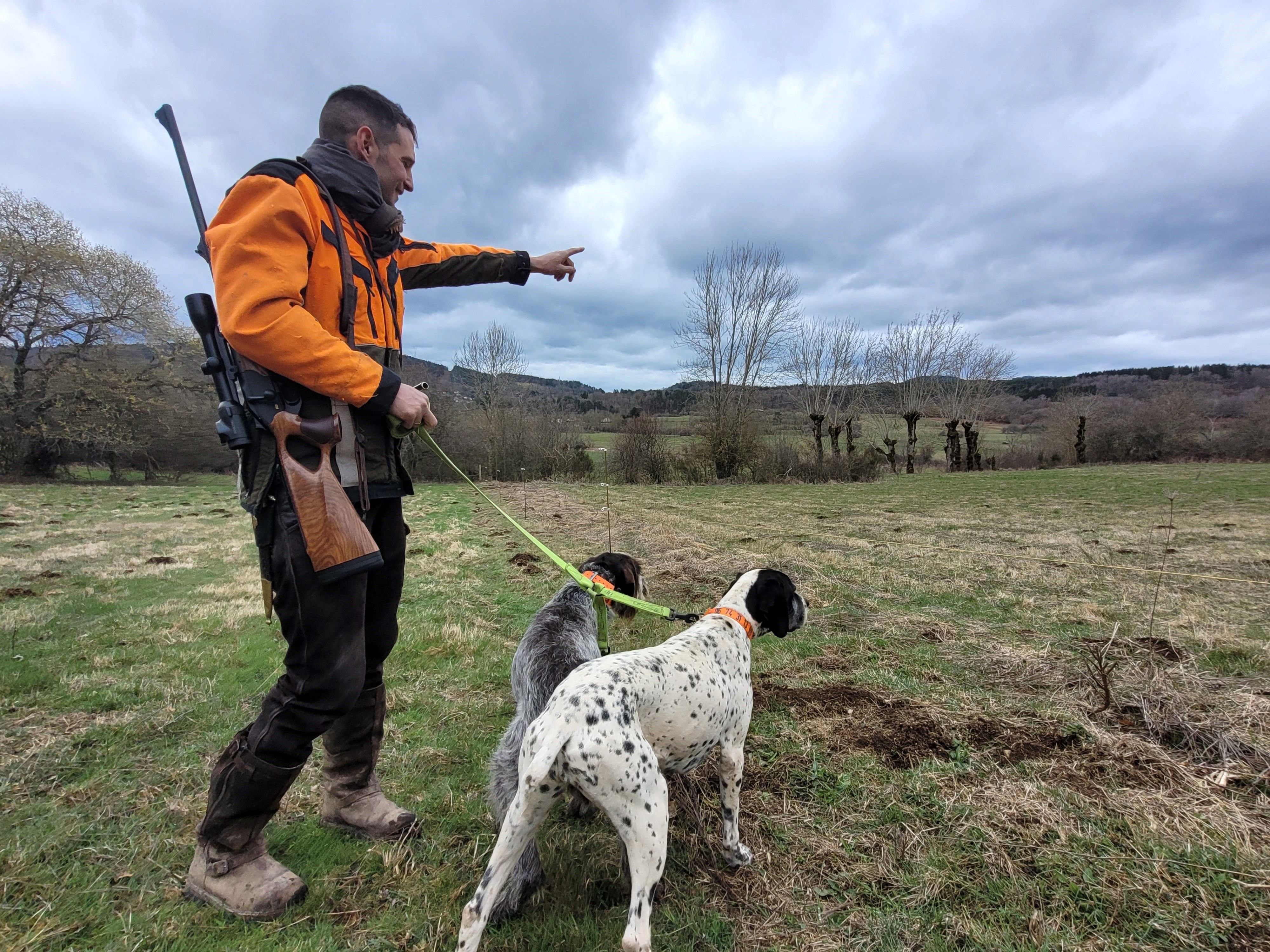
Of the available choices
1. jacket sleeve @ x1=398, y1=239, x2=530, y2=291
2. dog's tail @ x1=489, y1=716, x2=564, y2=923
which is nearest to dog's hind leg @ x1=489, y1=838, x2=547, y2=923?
dog's tail @ x1=489, y1=716, x2=564, y2=923

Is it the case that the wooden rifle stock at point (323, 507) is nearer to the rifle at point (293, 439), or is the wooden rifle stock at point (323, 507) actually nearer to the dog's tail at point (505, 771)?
the rifle at point (293, 439)

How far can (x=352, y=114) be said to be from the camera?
2.03m

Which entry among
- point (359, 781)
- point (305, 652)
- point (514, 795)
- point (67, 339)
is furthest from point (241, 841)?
point (67, 339)

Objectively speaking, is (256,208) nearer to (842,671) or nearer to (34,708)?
(34,708)

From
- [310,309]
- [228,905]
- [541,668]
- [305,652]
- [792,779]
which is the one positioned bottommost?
[792,779]

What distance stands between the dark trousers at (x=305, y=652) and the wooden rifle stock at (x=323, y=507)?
0.18ft

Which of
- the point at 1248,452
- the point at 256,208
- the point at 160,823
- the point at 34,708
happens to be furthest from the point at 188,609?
the point at 1248,452

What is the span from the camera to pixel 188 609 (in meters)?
5.74

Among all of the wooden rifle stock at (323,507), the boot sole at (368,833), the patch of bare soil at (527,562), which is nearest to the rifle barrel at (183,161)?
the wooden rifle stock at (323,507)

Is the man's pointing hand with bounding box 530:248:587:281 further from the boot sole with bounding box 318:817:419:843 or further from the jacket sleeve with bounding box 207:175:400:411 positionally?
the boot sole with bounding box 318:817:419:843

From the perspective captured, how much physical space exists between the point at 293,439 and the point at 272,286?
1.55 feet

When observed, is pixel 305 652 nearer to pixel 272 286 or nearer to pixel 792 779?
pixel 272 286

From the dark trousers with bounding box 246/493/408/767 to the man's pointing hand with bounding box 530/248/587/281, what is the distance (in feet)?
6.24

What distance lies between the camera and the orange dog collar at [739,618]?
292 cm
